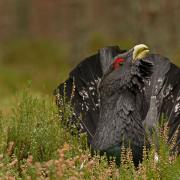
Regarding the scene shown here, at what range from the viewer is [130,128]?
632 cm

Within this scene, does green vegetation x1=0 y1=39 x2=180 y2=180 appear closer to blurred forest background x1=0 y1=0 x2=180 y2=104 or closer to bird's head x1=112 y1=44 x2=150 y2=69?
bird's head x1=112 y1=44 x2=150 y2=69

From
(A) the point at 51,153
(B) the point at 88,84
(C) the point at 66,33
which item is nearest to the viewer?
(A) the point at 51,153

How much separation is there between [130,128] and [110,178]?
1.24 metres

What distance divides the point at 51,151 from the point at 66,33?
17646 millimetres

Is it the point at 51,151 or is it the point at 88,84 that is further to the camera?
the point at 88,84

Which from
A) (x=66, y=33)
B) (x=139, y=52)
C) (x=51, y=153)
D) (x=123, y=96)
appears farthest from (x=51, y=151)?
(x=66, y=33)

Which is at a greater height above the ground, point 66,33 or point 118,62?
point 66,33

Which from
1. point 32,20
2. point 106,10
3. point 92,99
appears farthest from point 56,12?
point 92,99

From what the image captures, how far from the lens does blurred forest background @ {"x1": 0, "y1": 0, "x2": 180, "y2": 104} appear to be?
12914 mm

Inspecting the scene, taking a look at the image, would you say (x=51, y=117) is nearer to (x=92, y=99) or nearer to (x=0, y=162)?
(x=92, y=99)

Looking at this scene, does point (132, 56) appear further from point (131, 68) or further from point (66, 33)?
point (66, 33)

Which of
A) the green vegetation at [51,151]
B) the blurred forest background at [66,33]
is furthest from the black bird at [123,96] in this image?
the blurred forest background at [66,33]

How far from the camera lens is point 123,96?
648cm

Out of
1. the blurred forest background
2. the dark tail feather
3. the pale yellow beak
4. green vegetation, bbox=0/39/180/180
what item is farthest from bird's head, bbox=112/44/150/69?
the blurred forest background
